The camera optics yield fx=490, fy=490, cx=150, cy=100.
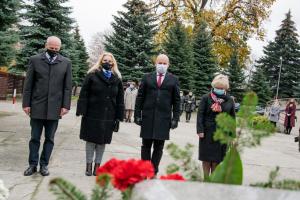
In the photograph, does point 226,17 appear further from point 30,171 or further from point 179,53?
point 30,171

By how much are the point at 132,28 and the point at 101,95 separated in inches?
1031

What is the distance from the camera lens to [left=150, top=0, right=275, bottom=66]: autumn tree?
3622cm

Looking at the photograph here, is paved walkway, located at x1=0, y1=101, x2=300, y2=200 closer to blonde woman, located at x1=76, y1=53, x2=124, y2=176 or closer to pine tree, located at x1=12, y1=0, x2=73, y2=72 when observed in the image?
blonde woman, located at x1=76, y1=53, x2=124, y2=176

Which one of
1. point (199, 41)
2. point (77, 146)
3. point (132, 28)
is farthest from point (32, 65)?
point (199, 41)

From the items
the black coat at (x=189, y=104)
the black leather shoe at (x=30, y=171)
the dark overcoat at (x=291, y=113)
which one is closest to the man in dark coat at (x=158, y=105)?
the black leather shoe at (x=30, y=171)

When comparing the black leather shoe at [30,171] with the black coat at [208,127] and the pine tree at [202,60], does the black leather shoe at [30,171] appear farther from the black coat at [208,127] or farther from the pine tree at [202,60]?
the pine tree at [202,60]

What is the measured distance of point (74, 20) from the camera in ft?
89.5

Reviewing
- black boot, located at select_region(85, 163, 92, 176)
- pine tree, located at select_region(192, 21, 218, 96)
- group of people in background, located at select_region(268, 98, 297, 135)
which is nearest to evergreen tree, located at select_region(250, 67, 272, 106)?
pine tree, located at select_region(192, 21, 218, 96)

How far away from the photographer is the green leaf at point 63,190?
1084 mm

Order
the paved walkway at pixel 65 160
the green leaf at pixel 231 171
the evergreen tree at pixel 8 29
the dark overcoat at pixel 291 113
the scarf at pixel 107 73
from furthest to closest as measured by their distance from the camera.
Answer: the dark overcoat at pixel 291 113 < the evergreen tree at pixel 8 29 < the scarf at pixel 107 73 < the paved walkway at pixel 65 160 < the green leaf at pixel 231 171

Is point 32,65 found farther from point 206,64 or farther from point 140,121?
point 206,64

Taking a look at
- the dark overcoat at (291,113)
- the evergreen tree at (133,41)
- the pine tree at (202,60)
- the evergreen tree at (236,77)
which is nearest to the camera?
the dark overcoat at (291,113)

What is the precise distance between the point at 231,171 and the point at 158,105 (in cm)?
536

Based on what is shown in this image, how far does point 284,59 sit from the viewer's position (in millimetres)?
53625
